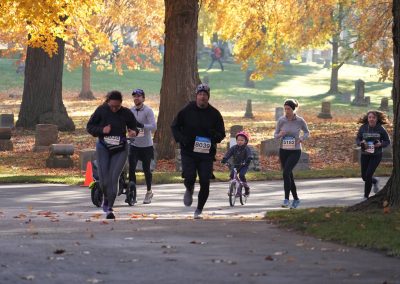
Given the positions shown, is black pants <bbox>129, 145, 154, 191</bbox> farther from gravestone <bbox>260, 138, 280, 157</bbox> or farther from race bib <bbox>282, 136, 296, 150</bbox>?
gravestone <bbox>260, 138, 280, 157</bbox>

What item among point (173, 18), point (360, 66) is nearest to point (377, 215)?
Result: point (173, 18)

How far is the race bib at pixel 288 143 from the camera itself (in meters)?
19.3

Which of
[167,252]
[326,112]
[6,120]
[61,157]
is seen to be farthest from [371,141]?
[326,112]

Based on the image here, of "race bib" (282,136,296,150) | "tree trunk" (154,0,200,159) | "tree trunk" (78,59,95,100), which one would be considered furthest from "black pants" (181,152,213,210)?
"tree trunk" (78,59,95,100)

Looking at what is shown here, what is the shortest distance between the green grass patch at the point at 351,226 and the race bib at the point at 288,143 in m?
3.11

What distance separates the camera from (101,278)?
9773mm

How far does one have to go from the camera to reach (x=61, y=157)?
97.8ft

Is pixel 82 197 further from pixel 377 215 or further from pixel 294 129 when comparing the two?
pixel 377 215

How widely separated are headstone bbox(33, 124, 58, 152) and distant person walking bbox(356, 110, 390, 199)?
14.8 metres

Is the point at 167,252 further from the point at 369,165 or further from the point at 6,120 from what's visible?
the point at 6,120

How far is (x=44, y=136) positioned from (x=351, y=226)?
827 inches

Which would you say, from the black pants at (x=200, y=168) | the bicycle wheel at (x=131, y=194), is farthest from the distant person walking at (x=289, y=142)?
the black pants at (x=200, y=168)

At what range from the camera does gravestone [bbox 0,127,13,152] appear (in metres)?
33.7

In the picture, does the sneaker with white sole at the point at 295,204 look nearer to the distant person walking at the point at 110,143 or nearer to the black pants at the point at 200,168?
the black pants at the point at 200,168
